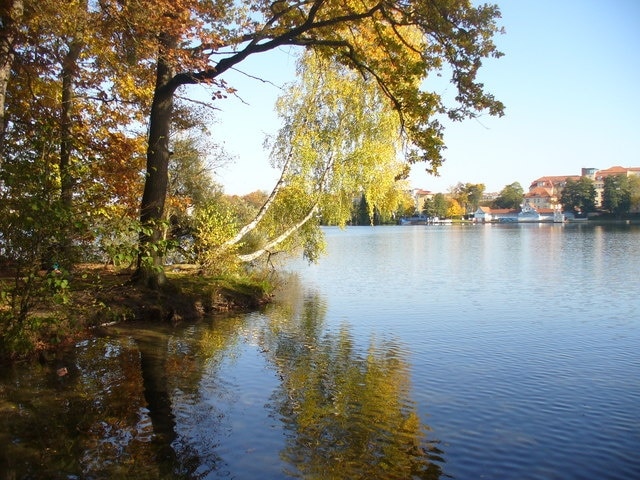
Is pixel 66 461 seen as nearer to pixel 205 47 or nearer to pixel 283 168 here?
pixel 205 47

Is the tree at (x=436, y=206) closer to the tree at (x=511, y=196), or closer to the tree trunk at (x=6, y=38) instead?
the tree at (x=511, y=196)

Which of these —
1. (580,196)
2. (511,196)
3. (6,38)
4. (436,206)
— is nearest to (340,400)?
(6,38)

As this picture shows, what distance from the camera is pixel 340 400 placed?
880 centimetres

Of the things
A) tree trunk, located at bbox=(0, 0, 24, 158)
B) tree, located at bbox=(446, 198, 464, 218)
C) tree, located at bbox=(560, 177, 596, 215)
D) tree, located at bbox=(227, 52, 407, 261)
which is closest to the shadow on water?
tree trunk, located at bbox=(0, 0, 24, 158)

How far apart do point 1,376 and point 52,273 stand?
2095 millimetres

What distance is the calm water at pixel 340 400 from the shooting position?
6.55 meters

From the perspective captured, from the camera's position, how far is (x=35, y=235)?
9.28 metres

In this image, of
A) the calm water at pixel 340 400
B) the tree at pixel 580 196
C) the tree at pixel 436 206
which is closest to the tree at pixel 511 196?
the tree at pixel 436 206

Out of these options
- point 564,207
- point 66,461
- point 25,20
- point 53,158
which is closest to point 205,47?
point 25,20

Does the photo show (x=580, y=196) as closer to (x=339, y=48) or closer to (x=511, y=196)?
(x=511, y=196)

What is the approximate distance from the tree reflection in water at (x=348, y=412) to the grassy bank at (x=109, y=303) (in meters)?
3.81

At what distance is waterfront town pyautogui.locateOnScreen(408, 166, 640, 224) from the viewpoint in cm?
12575

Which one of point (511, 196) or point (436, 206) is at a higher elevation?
point (511, 196)

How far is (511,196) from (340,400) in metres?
176
